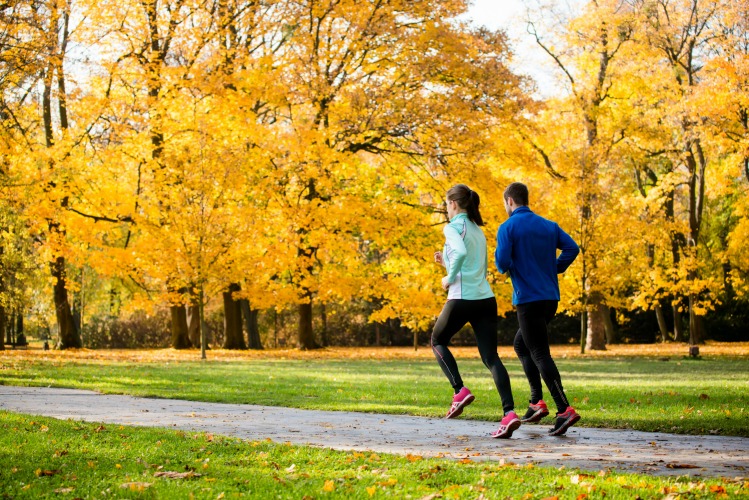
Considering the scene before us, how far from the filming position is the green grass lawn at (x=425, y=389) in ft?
28.3

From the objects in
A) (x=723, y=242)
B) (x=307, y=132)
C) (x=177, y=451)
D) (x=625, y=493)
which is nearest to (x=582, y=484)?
(x=625, y=493)

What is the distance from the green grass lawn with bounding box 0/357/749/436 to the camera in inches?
340

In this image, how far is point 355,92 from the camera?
24.5 meters

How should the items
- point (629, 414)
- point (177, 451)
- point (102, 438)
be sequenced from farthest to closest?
1. point (629, 414)
2. point (102, 438)
3. point (177, 451)

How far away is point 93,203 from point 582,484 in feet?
76.8

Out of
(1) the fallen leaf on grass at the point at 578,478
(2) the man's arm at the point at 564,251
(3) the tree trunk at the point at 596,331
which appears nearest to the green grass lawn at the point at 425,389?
(2) the man's arm at the point at 564,251

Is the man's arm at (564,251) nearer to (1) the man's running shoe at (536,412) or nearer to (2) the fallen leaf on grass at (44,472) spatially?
(1) the man's running shoe at (536,412)

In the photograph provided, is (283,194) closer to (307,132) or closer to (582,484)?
(307,132)

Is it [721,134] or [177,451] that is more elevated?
[721,134]

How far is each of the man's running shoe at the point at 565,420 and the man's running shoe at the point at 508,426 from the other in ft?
1.29

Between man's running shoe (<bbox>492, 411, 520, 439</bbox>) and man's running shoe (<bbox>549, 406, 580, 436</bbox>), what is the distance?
39 cm

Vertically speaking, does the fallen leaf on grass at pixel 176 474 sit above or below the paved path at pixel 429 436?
above

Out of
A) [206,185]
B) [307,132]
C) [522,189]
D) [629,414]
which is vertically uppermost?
[307,132]

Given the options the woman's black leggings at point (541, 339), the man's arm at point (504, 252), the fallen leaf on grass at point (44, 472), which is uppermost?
the man's arm at point (504, 252)
